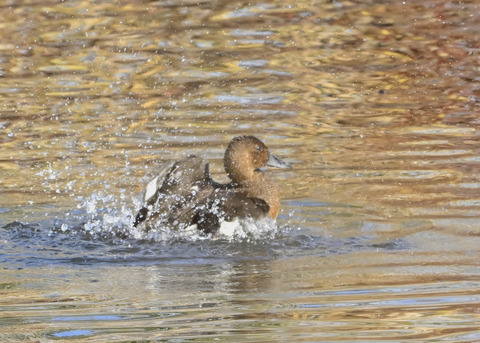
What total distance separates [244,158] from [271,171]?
3.55ft

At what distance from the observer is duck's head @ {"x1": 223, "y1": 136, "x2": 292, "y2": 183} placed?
24.5ft

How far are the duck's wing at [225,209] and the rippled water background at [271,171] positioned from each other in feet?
0.66

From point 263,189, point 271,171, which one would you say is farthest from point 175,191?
point 271,171

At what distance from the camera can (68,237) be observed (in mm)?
7004

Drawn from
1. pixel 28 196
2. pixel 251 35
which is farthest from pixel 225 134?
pixel 251 35

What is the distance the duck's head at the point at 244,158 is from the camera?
24.5 feet

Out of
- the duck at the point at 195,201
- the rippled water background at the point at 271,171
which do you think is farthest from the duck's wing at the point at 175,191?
the rippled water background at the point at 271,171

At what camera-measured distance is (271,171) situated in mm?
8531

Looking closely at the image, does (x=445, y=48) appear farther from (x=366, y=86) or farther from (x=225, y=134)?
(x=225, y=134)

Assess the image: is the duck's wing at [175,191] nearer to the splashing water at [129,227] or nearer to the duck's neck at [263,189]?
the splashing water at [129,227]

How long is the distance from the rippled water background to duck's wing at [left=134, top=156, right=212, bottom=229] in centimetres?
24

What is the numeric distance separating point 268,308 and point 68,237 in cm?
229

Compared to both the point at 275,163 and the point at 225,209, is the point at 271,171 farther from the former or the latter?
the point at 225,209

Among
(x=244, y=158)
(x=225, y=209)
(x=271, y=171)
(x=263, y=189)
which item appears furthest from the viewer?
(x=271, y=171)
